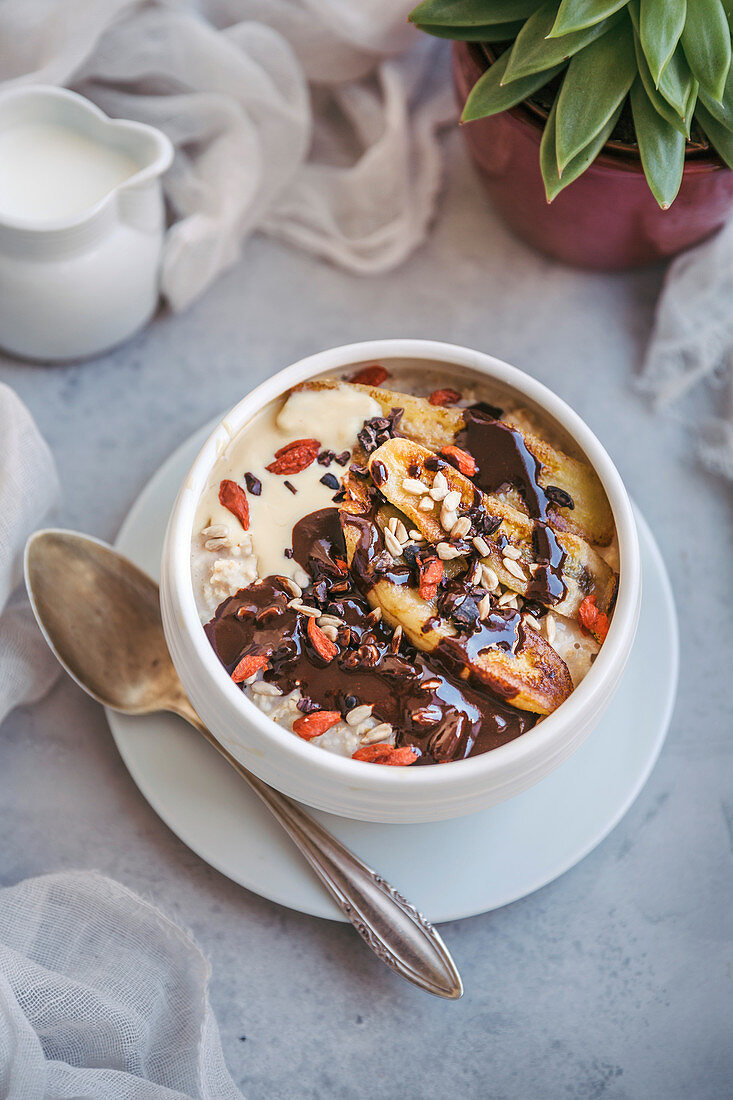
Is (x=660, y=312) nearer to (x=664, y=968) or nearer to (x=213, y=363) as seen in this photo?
(x=213, y=363)

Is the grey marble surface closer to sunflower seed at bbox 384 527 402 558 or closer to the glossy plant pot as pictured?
the glossy plant pot

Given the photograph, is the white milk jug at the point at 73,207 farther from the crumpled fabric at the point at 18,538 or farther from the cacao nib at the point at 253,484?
the cacao nib at the point at 253,484

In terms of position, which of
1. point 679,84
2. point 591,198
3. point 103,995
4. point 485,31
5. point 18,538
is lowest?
point 103,995

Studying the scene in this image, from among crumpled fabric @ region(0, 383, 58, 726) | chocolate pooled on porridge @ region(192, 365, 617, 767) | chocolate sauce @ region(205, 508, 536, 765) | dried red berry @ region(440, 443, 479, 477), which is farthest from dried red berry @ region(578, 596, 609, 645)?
crumpled fabric @ region(0, 383, 58, 726)

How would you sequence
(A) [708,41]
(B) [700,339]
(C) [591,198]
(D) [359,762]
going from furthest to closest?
1. (B) [700,339]
2. (C) [591,198]
3. (A) [708,41]
4. (D) [359,762]

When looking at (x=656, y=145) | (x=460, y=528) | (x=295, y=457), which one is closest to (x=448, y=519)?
(x=460, y=528)

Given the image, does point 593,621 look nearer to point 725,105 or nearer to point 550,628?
point 550,628

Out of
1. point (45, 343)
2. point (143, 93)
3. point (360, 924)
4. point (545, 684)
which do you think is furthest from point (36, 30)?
point (360, 924)
